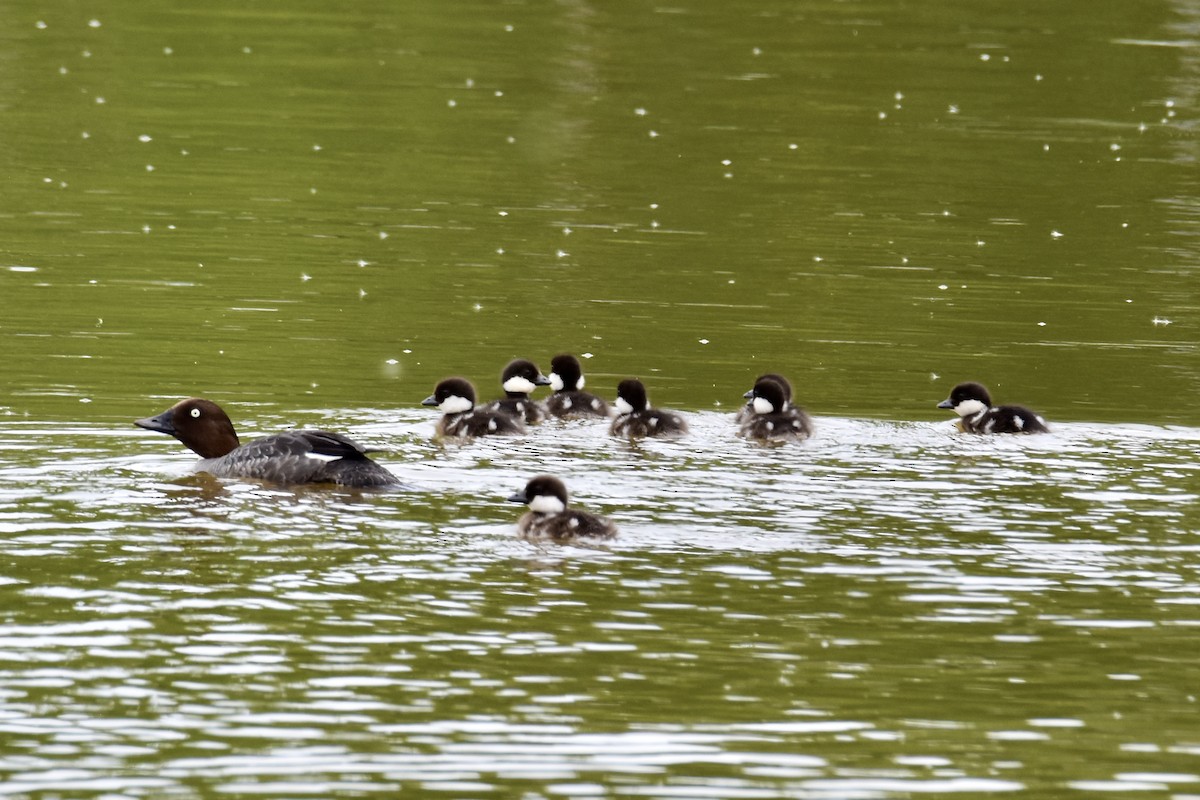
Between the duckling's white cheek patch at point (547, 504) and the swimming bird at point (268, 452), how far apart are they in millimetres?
1265

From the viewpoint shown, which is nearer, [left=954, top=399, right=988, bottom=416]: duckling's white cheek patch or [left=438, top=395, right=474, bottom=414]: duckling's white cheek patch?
[left=954, top=399, right=988, bottom=416]: duckling's white cheek patch

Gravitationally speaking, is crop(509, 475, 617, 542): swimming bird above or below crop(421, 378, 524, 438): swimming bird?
below

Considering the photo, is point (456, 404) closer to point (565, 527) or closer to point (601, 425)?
point (601, 425)

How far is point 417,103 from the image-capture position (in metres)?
30.0

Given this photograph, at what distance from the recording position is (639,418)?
45.3ft

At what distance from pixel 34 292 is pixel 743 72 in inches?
676

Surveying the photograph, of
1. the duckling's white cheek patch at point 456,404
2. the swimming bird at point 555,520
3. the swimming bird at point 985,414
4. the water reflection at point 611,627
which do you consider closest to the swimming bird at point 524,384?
the duckling's white cheek patch at point 456,404

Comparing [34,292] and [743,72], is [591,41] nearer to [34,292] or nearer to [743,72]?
[743,72]

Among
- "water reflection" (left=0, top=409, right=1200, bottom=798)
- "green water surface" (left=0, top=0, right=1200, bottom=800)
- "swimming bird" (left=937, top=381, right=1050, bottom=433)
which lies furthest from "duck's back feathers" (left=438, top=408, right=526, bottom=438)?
"swimming bird" (left=937, top=381, right=1050, bottom=433)

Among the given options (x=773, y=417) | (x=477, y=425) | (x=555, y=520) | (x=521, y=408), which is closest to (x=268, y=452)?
(x=477, y=425)

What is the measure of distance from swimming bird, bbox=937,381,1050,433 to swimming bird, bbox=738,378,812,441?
1.07 meters

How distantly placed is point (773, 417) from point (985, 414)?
4.62 feet

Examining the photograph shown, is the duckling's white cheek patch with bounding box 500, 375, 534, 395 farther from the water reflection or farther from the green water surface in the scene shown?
the water reflection

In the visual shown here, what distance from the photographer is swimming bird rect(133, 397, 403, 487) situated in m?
12.2
